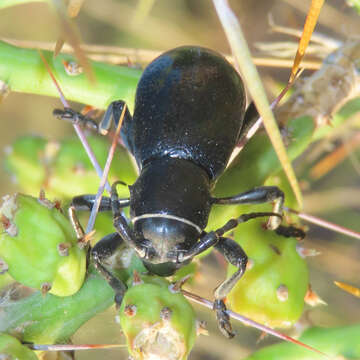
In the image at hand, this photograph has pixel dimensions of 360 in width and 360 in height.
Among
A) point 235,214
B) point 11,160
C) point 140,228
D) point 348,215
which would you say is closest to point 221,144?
point 235,214

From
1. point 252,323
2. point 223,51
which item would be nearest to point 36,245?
point 252,323

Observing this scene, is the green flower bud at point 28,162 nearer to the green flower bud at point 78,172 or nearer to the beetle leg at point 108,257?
the green flower bud at point 78,172

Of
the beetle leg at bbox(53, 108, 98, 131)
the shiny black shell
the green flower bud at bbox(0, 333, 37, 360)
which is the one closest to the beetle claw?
the shiny black shell

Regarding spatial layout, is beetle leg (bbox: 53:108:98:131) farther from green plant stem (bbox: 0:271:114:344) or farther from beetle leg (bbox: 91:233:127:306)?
green plant stem (bbox: 0:271:114:344)

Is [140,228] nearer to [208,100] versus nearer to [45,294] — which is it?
[45,294]

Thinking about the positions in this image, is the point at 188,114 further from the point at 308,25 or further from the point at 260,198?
the point at 308,25

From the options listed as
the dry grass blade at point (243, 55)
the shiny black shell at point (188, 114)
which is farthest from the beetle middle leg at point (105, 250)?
the dry grass blade at point (243, 55)
